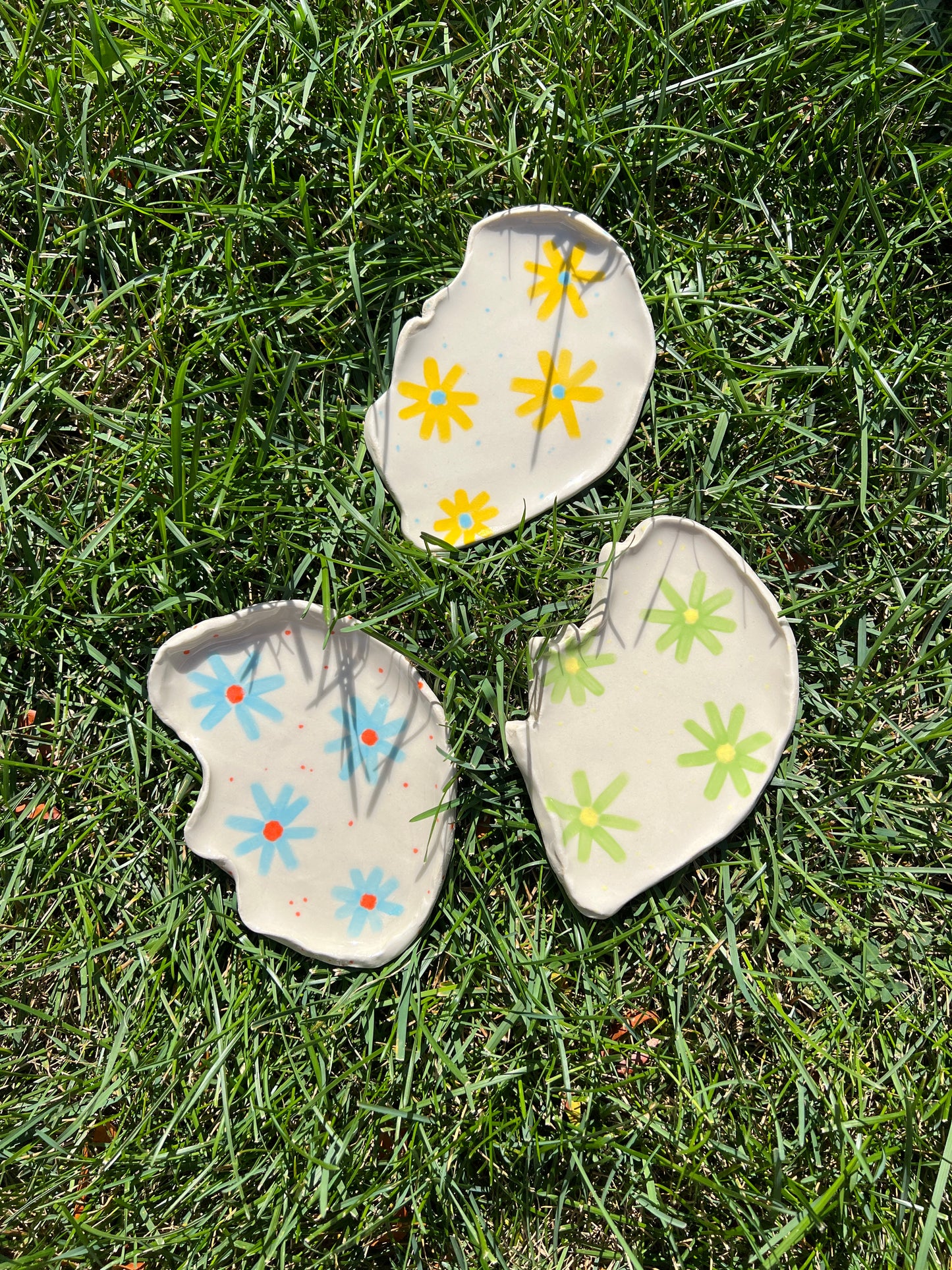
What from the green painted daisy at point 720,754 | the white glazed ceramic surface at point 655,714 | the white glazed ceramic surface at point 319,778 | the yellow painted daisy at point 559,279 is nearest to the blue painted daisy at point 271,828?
the white glazed ceramic surface at point 319,778

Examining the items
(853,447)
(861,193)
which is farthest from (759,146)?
(853,447)

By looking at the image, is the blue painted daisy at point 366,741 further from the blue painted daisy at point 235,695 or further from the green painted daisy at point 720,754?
the green painted daisy at point 720,754

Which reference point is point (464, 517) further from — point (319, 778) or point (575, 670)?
point (319, 778)

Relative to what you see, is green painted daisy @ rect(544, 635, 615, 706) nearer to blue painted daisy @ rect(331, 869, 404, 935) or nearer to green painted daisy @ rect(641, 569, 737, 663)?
green painted daisy @ rect(641, 569, 737, 663)

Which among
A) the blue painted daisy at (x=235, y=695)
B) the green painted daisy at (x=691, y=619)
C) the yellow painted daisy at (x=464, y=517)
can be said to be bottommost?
the blue painted daisy at (x=235, y=695)

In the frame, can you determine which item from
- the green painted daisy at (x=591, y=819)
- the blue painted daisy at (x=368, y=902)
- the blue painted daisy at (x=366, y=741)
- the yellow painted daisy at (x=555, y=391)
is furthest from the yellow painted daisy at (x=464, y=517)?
the blue painted daisy at (x=368, y=902)

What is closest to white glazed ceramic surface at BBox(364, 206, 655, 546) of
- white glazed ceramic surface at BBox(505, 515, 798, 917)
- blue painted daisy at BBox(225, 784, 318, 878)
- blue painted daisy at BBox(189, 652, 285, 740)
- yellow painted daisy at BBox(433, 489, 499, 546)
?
yellow painted daisy at BBox(433, 489, 499, 546)

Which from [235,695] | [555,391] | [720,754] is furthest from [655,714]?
[235,695]

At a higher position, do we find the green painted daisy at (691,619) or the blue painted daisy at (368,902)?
the green painted daisy at (691,619)
